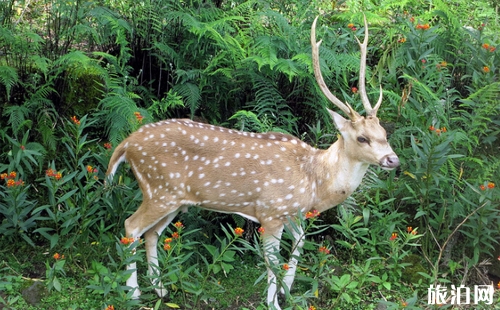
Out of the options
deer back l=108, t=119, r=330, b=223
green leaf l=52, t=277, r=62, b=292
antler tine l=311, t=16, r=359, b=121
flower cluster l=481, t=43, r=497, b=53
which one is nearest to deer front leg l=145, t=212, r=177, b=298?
deer back l=108, t=119, r=330, b=223

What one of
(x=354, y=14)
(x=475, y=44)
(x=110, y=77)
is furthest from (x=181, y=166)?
(x=475, y=44)

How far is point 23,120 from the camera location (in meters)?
5.01

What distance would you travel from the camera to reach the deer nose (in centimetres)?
429

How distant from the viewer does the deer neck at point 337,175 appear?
14.9 feet

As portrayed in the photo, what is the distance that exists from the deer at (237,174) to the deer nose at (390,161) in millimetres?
153

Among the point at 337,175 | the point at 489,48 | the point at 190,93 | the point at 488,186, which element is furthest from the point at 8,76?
the point at 489,48

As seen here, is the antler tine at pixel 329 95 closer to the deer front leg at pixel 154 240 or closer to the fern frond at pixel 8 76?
the deer front leg at pixel 154 240

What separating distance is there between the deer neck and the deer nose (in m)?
0.22

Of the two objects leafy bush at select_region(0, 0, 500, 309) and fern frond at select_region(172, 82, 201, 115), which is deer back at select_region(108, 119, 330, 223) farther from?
fern frond at select_region(172, 82, 201, 115)

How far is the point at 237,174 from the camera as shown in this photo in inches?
181

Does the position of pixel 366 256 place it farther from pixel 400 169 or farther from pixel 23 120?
pixel 23 120

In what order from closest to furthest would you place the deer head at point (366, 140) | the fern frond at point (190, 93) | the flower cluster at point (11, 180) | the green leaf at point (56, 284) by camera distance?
the green leaf at point (56, 284)
the deer head at point (366, 140)
the flower cluster at point (11, 180)
the fern frond at point (190, 93)

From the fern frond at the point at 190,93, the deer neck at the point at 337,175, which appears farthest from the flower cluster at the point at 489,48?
the fern frond at the point at 190,93

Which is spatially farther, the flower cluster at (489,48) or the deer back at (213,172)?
the flower cluster at (489,48)
